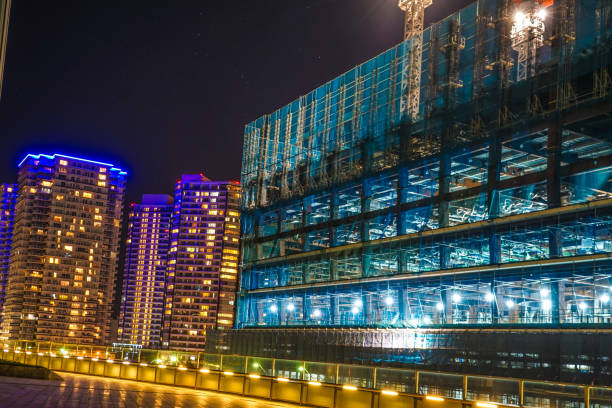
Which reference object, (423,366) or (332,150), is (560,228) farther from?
(332,150)

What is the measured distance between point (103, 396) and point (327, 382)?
8300 millimetres

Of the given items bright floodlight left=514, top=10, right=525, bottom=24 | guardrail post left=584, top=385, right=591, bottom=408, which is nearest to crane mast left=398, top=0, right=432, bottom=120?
bright floodlight left=514, top=10, right=525, bottom=24

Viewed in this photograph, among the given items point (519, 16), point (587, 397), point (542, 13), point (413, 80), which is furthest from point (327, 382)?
point (413, 80)

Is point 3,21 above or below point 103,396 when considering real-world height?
above

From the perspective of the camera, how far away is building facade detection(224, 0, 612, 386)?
41594mm

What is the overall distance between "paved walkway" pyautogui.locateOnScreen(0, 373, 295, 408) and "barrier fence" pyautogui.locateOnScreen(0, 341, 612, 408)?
95cm

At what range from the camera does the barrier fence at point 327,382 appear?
22.2 meters

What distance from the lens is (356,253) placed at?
Result: 58031 millimetres

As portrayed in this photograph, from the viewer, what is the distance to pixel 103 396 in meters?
25.4

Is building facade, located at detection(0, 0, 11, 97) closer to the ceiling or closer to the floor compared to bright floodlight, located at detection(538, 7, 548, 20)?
closer to the floor

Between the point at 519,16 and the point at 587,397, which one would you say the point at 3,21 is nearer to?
the point at 587,397

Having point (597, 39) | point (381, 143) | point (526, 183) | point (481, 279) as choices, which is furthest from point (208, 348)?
point (597, 39)

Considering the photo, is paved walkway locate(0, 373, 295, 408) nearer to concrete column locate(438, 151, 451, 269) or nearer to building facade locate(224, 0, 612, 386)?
building facade locate(224, 0, 612, 386)

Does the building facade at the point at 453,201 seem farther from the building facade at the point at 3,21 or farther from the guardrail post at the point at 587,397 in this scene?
the building facade at the point at 3,21
